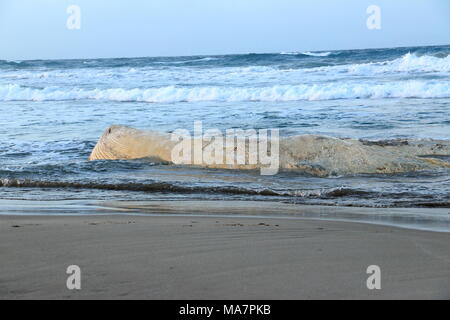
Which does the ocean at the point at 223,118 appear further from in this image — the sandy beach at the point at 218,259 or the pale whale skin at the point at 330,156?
the sandy beach at the point at 218,259

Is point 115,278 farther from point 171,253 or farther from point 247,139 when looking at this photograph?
point 247,139

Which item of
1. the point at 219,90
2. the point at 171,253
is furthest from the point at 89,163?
the point at 219,90

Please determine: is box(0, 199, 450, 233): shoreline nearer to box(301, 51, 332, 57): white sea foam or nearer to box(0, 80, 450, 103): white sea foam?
box(0, 80, 450, 103): white sea foam

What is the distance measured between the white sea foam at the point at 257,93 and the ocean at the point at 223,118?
0.04 meters

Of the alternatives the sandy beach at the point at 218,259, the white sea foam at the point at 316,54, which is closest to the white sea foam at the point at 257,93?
the sandy beach at the point at 218,259

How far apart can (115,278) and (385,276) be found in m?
1.33

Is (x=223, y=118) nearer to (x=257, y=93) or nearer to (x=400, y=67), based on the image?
(x=257, y=93)

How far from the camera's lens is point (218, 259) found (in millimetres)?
3340

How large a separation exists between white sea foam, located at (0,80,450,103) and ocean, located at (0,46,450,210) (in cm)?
4

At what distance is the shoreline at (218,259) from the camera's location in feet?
9.15

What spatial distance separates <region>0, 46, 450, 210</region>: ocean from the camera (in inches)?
257

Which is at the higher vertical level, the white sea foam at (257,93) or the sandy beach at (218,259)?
the white sea foam at (257,93)
